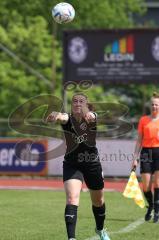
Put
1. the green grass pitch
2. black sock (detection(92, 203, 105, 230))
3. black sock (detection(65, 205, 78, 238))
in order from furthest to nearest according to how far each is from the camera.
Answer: the green grass pitch
black sock (detection(92, 203, 105, 230))
black sock (detection(65, 205, 78, 238))

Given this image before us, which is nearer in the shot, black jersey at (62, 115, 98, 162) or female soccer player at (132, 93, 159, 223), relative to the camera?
black jersey at (62, 115, 98, 162)

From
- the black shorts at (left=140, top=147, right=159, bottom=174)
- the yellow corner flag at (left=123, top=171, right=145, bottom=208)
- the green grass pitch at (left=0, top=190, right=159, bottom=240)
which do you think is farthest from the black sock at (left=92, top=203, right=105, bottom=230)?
the black shorts at (left=140, top=147, right=159, bottom=174)

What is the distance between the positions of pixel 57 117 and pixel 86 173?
3.19 ft

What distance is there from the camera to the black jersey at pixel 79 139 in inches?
367

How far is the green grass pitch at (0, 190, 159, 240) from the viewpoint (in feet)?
36.0

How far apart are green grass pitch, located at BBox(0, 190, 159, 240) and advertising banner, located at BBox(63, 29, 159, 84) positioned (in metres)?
7.01

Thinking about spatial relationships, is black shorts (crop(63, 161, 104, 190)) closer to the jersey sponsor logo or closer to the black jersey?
the black jersey

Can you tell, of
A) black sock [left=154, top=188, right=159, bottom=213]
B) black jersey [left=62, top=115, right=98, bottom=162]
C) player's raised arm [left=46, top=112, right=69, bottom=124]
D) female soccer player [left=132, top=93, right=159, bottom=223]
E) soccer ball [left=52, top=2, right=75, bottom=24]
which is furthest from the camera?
soccer ball [left=52, top=2, right=75, bottom=24]

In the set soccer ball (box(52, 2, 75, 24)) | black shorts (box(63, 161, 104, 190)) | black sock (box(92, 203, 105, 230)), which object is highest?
soccer ball (box(52, 2, 75, 24))

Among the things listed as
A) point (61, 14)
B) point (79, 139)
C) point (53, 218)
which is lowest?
point (53, 218)

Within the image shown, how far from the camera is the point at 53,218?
1335 cm

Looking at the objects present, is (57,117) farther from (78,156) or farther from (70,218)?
(70,218)

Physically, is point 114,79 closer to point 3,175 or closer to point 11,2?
point 3,175

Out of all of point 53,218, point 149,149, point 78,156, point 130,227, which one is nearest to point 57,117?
point 78,156
